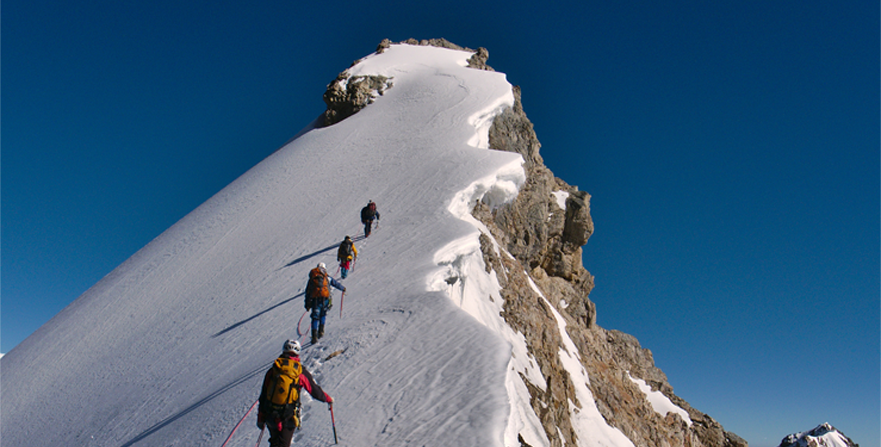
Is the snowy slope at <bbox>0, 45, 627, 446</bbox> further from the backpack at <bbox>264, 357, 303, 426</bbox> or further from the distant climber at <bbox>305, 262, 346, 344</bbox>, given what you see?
the backpack at <bbox>264, 357, 303, 426</bbox>

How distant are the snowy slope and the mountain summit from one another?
0.06 meters

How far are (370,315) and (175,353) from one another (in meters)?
6.02

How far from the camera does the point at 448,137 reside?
2720 centimetres

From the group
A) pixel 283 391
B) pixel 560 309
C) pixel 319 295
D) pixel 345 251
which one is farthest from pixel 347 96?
pixel 283 391

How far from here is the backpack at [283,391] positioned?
18.0ft

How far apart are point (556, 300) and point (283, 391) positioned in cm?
2340

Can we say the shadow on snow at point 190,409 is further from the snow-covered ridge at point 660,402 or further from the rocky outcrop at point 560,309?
the snow-covered ridge at point 660,402

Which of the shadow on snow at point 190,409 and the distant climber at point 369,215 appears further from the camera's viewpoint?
the distant climber at point 369,215

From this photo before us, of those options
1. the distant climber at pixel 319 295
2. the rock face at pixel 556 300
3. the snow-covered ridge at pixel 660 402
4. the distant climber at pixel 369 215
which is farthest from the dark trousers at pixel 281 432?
the snow-covered ridge at pixel 660 402

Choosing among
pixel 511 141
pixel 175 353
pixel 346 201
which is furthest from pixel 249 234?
pixel 511 141

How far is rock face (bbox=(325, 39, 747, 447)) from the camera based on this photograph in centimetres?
1555

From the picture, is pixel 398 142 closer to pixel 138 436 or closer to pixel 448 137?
pixel 448 137

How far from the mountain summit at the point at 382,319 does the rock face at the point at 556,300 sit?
13 cm

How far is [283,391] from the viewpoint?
548 cm
